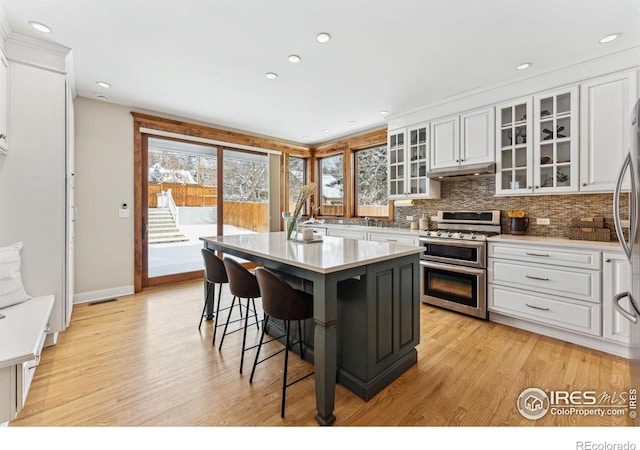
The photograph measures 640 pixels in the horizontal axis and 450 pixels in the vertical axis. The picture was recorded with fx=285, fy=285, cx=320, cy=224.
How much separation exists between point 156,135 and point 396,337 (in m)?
4.34

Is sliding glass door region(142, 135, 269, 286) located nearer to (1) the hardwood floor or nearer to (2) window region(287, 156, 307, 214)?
(2) window region(287, 156, 307, 214)

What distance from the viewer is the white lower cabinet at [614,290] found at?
7.63ft

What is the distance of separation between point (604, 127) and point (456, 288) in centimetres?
204

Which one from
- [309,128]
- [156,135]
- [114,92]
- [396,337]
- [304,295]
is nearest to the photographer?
[304,295]

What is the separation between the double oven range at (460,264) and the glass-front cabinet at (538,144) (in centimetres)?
52

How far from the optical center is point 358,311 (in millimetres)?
1895

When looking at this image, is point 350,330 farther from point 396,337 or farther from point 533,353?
point 533,353

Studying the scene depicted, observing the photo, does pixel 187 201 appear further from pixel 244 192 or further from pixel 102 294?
pixel 102 294

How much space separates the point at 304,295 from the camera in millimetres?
1918

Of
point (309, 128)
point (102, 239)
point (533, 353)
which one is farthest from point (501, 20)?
point (102, 239)

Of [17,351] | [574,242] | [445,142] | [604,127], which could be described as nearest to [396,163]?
[445,142]

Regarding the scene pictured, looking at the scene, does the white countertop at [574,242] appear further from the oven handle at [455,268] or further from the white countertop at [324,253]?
the white countertop at [324,253]

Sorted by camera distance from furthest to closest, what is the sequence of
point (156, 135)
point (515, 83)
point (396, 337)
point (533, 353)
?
1. point (156, 135)
2. point (515, 83)
3. point (533, 353)
4. point (396, 337)

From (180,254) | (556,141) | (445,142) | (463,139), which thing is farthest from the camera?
(180,254)
